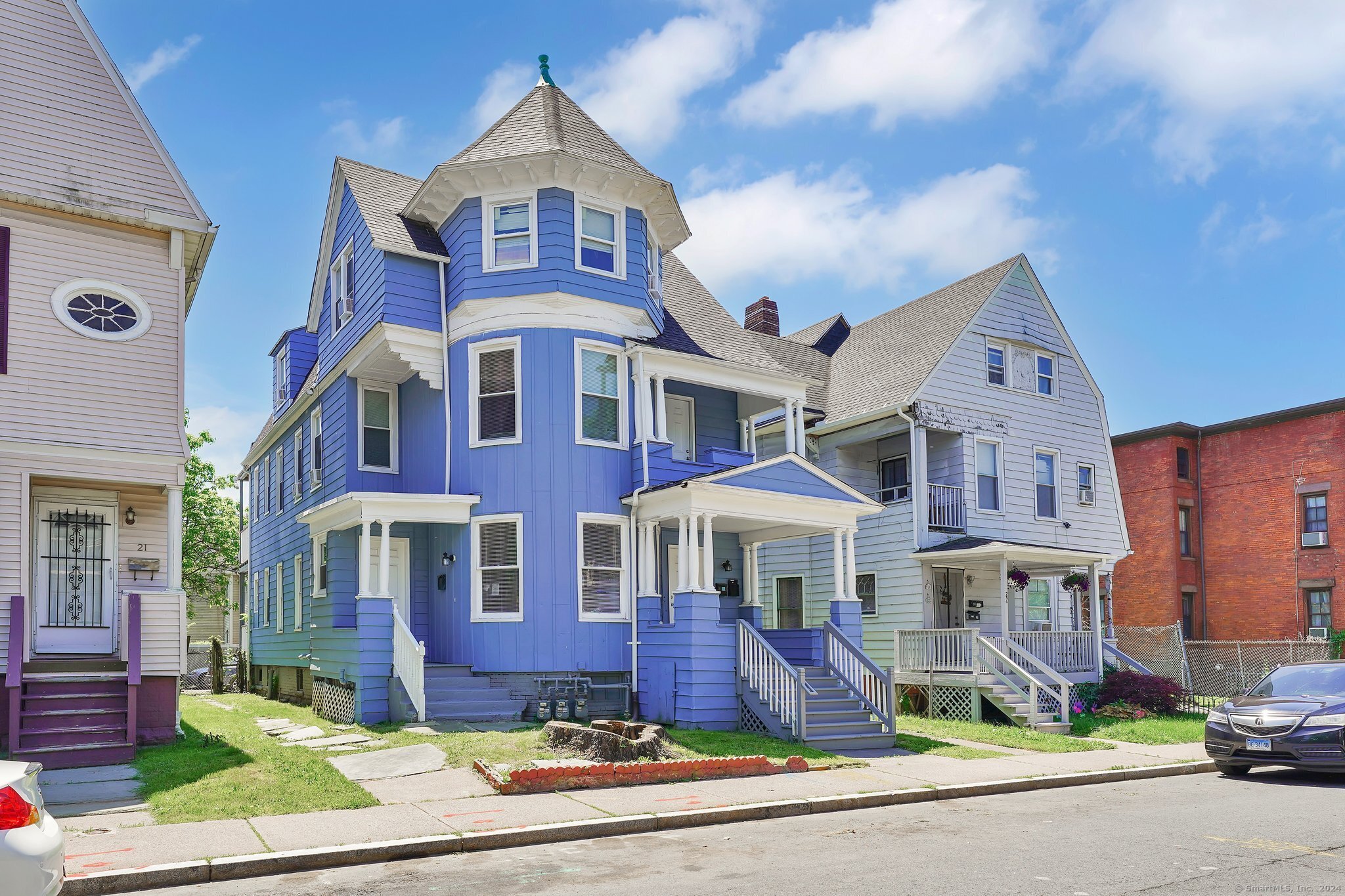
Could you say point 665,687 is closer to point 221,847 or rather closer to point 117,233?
point 221,847

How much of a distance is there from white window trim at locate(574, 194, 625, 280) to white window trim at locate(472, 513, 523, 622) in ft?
14.7

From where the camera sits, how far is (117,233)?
1520 centimetres

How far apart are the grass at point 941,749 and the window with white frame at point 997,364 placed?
451 inches

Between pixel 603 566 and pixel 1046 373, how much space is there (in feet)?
47.0

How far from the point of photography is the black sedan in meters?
12.6

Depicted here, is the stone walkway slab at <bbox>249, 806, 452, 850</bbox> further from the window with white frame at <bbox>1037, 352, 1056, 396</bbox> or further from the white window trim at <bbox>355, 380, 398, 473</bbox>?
the window with white frame at <bbox>1037, 352, 1056, 396</bbox>

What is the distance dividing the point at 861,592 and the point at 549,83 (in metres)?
13.2

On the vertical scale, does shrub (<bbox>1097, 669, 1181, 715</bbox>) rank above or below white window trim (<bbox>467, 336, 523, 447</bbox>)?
below

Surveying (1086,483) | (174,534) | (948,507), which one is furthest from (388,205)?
(1086,483)

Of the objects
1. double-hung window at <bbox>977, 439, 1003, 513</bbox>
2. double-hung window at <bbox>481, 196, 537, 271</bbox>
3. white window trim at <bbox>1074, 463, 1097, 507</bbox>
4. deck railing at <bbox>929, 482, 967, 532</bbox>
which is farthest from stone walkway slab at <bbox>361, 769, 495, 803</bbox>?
white window trim at <bbox>1074, 463, 1097, 507</bbox>

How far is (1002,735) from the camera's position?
56.9 ft

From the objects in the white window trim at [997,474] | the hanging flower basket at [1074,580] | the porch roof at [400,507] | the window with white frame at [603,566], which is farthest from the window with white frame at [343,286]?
the hanging flower basket at [1074,580]

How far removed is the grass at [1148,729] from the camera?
17.3 meters

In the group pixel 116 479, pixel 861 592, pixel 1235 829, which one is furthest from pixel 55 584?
pixel 861 592
